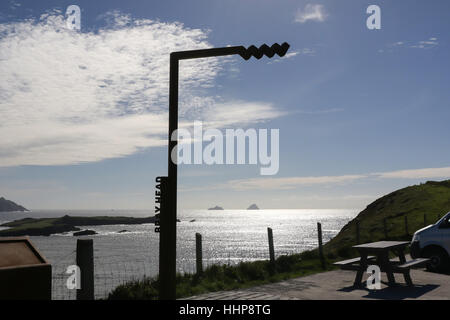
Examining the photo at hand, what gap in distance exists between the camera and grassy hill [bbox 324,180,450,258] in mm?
26938

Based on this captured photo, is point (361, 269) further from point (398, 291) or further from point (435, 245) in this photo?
point (435, 245)

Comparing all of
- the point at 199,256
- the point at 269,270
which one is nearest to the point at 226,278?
the point at 199,256

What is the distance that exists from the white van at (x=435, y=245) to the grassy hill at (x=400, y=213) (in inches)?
343

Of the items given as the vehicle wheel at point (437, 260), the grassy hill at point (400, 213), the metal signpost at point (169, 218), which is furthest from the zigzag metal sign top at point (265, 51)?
the grassy hill at point (400, 213)

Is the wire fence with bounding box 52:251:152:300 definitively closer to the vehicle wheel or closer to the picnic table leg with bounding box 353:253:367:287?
the picnic table leg with bounding box 353:253:367:287

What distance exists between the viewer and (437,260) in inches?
510

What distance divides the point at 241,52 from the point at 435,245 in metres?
9.23

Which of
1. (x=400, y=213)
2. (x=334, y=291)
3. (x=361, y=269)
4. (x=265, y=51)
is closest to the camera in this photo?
(x=265, y=51)

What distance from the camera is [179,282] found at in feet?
38.0

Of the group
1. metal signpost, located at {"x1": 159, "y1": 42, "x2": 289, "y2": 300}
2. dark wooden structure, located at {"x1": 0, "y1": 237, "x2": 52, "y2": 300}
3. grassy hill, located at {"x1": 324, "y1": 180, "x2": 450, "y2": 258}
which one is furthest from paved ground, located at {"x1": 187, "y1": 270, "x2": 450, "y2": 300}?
grassy hill, located at {"x1": 324, "y1": 180, "x2": 450, "y2": 258}

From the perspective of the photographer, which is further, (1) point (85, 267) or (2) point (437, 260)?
(2) point (437, 260)

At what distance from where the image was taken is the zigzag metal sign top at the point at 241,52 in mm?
7824
